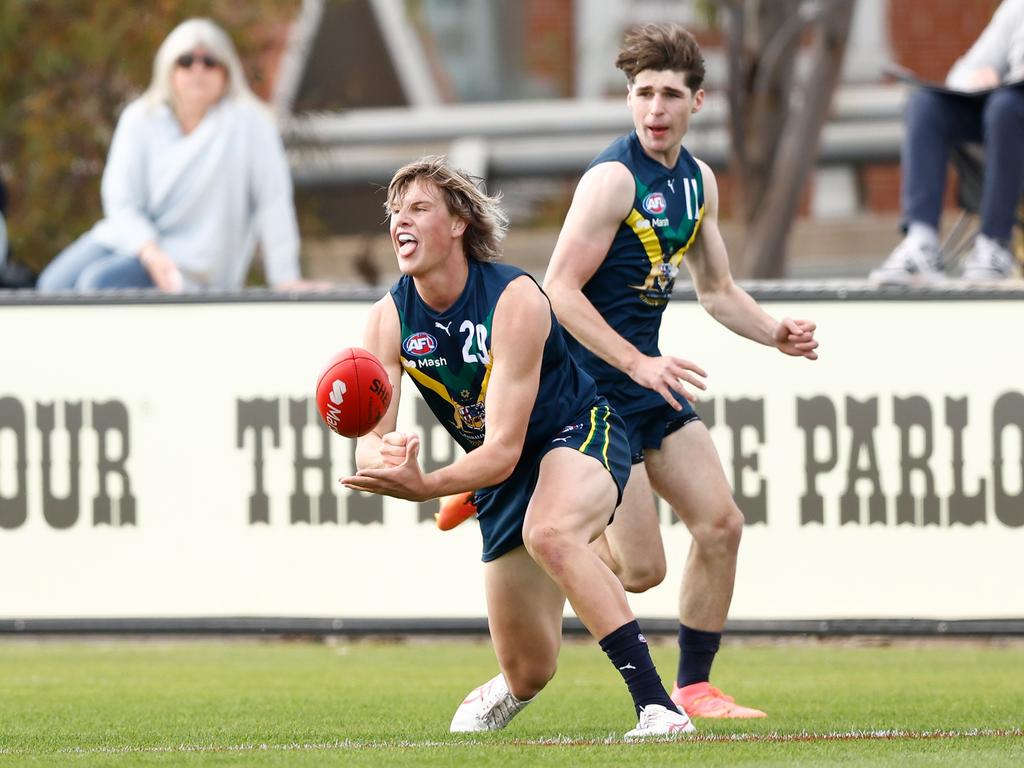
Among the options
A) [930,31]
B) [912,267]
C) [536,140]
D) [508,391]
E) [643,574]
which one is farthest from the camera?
[930,31]

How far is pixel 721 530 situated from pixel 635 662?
47.8 inches

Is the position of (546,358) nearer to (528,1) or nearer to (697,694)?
(697,694)

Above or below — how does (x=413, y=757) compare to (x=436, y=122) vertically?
below

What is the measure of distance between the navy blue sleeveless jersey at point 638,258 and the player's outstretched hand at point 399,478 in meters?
1.53

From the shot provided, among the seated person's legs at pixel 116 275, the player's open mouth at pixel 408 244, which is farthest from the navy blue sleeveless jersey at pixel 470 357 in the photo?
the seated person's legs at pixel 116 275

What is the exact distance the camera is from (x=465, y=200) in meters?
6.58

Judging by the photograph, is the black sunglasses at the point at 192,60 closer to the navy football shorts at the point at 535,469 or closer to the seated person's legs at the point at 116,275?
the seated person's legs at the point at 116,275

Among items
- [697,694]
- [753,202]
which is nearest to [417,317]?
[697,694]

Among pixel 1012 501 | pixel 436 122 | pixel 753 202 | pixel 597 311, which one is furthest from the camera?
pixel 436 122

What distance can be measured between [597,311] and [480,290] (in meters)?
1.00

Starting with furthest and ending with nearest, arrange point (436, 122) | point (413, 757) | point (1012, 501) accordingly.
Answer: point (436, 122) → point (1012, 501) → point (413, 757)

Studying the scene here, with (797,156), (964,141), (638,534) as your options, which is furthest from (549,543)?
(797,156)

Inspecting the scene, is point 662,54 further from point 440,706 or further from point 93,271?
point 93,271

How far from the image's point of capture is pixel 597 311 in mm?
7508
